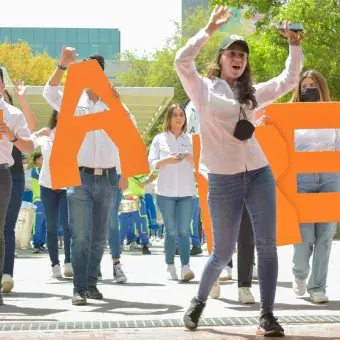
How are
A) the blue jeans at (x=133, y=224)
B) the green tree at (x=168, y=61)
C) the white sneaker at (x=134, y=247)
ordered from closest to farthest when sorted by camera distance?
the blue jeans at (x=133, y=224) → the white sneaker at (x=134, y=247) → the green tree at (x=168, y=61)

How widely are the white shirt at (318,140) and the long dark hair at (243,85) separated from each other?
1818 millimetres

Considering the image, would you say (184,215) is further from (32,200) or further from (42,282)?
(32,200)

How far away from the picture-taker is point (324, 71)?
29812 millimetres

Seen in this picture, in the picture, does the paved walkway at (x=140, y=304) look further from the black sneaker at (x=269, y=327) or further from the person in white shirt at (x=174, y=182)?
the person in white shirt at (x=174, y=182)

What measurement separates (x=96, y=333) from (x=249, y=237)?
8.09 ft

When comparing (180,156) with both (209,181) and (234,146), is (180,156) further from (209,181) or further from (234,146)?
(234,146)

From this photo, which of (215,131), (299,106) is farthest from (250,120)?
(299,106)

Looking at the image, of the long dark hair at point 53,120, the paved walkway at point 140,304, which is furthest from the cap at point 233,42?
the long dark hair at point 53,120

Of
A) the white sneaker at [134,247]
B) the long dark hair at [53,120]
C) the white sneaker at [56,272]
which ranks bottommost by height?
the white sneaker at [134,247]

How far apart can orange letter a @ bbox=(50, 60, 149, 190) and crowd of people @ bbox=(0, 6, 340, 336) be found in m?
0.14

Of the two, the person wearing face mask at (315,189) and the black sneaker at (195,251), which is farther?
the black sneaker at (195,251)

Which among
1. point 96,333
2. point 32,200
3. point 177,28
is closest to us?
point 96,333

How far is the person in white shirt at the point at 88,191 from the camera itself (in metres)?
8.66

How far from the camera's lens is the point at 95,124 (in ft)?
28.4
